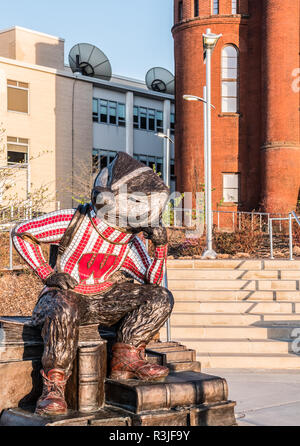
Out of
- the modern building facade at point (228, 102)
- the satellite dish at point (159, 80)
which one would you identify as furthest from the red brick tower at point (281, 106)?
the satellite dish at point (159, 80)

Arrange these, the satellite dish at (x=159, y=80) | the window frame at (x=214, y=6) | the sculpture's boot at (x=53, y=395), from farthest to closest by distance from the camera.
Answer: the satellite dish at (x=159, y=80) < the window frame at (x=214, y=6) < the sculpture's boot at (x=53, y=395)

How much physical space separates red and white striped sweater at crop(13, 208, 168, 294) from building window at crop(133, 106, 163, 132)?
3718 cm

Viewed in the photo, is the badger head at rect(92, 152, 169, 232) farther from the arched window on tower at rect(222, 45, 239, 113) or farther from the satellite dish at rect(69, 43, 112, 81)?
the satellite dish at rect(69, 43, 112, 81)

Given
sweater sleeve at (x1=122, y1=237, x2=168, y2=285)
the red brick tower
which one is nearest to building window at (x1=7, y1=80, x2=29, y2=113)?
the red brick tower

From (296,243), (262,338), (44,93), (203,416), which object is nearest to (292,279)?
(262,338)

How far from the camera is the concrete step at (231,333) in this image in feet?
27.5

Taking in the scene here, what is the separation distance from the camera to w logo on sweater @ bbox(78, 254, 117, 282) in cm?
429

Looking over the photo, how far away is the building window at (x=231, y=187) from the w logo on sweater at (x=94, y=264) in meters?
22.1

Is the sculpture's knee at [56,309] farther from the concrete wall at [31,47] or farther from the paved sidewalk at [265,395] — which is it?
the concrete wall at [31,47]

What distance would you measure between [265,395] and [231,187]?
2064cm

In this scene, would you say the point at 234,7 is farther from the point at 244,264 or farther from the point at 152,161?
the point at 244,264

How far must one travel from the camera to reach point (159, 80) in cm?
4397

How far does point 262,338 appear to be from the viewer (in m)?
8.39

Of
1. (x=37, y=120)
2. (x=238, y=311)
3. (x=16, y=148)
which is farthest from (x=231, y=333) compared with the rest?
(x=37, y=120)
